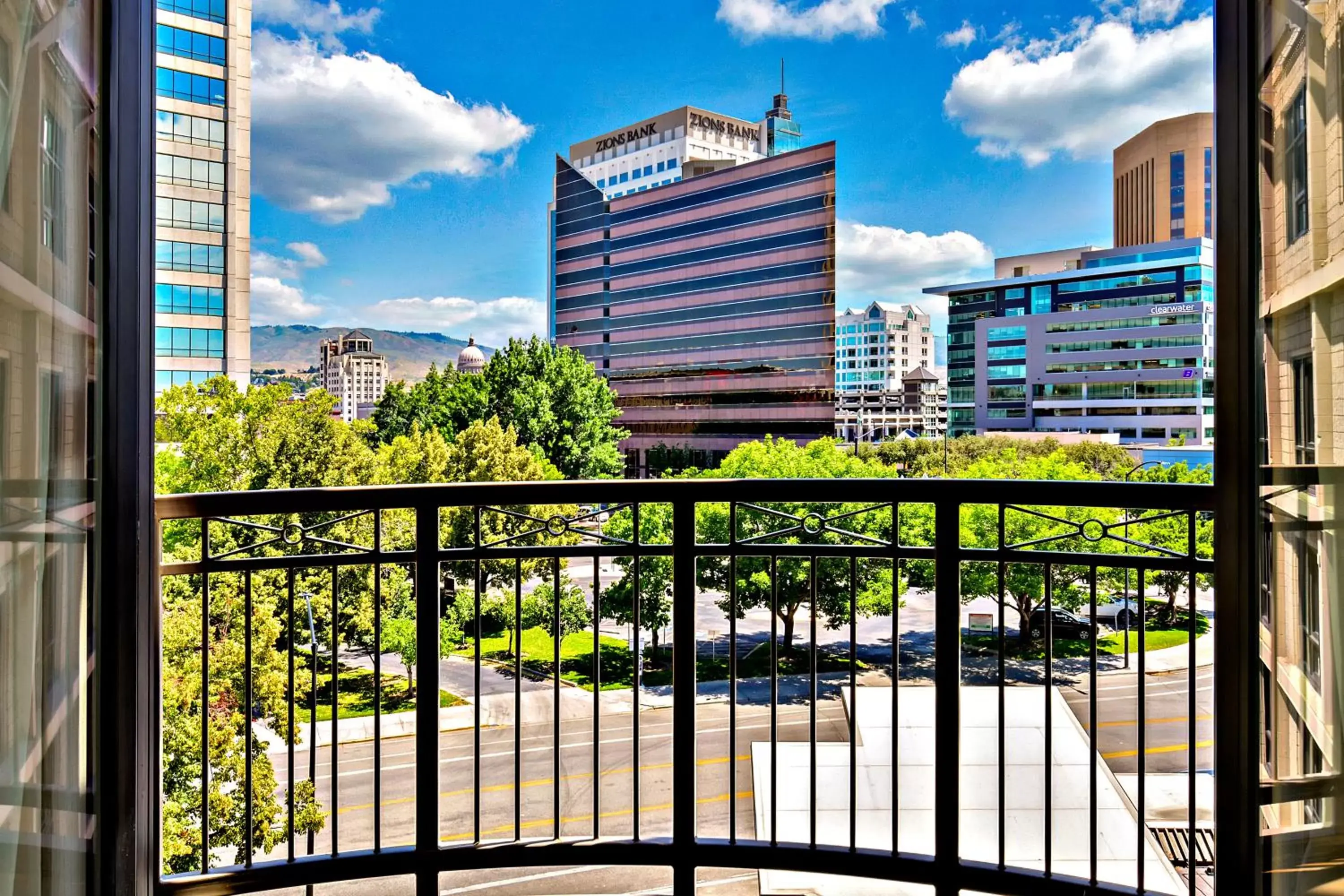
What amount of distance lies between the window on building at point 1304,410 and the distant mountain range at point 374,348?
17.2 m

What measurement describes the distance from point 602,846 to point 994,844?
6.21 metres

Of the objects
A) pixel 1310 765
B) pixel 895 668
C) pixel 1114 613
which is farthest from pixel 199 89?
pixel 1114 613

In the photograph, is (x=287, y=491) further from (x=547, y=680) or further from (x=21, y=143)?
(x=547, y=680)

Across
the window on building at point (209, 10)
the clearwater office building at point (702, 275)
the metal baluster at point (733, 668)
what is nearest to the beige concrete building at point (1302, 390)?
the metal baluster at point (733, 668)

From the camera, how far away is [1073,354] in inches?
745

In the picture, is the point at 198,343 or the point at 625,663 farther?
the point at 625,663

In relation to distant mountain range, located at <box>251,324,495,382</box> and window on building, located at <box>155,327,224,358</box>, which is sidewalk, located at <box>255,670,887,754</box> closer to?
window on building, located at <box>155,327,224,358</box>

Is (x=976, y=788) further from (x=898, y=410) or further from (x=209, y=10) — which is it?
(x=898, y=410)

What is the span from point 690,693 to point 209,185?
721 inches

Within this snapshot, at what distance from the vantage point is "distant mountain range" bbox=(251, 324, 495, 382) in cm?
1809

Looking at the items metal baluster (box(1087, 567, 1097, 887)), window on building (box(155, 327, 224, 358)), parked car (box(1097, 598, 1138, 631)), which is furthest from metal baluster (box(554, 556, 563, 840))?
window on building (box(155, 327, 224, 358))

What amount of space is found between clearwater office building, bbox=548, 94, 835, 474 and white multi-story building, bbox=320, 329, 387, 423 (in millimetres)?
9411

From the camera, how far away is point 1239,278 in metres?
1.05

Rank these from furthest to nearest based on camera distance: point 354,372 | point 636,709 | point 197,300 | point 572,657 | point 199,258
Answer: point 354,372, point 199,258, point 197,300, point 572,657, point 636,709
